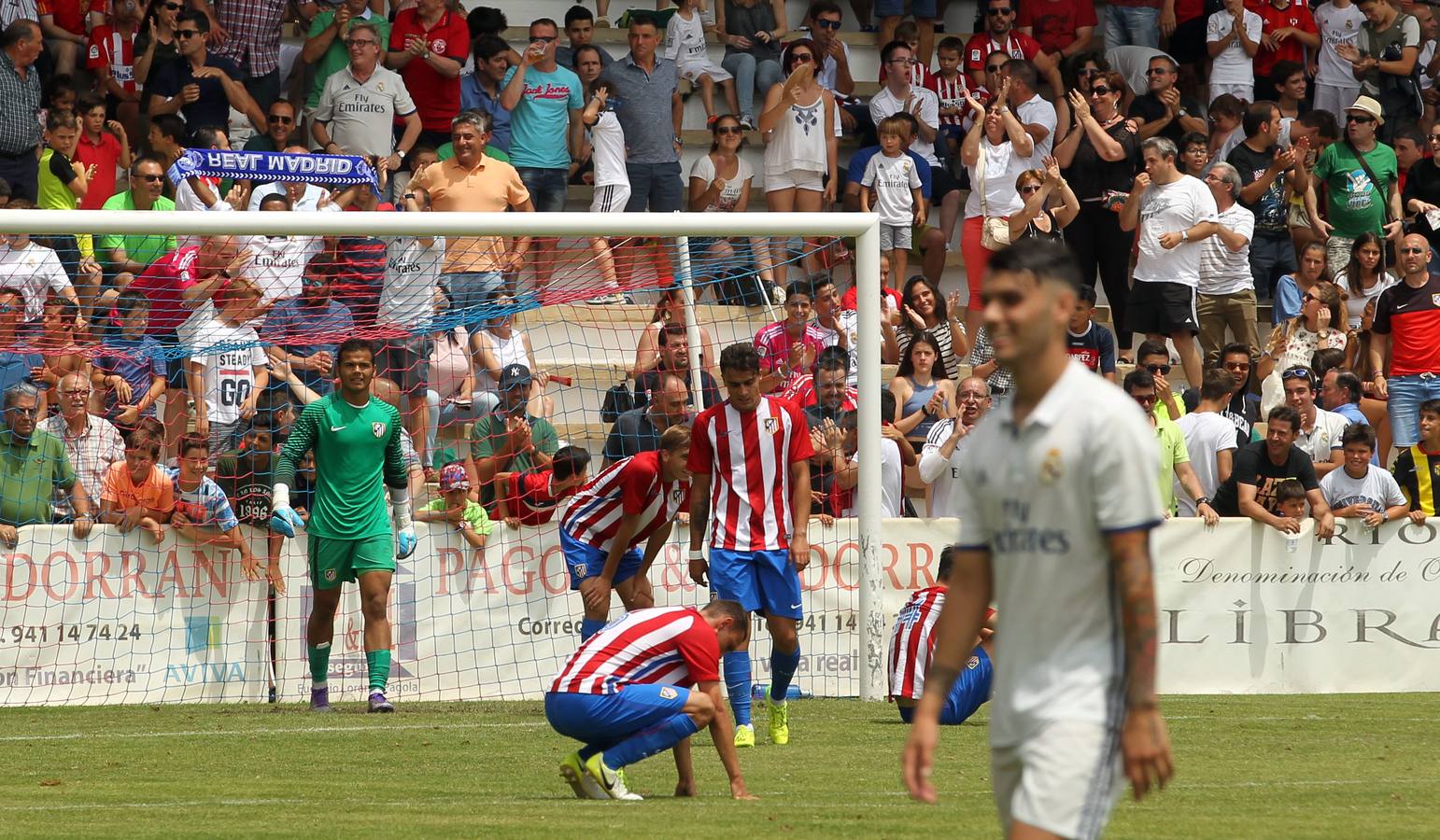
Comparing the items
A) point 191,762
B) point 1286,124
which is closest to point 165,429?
point 191,762

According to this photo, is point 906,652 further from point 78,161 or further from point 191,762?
point 78,161

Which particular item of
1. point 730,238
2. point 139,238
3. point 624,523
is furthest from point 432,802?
point 139,238

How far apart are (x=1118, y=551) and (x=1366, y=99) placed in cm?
1518

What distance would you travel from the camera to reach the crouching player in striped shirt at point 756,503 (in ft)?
32.5

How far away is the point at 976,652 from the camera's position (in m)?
10.2

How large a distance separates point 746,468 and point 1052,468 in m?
5.99

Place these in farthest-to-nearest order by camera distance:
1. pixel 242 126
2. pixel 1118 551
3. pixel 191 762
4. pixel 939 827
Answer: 1. pixel 242 126
2. pixel 191 762
3. pixel 939 827
4. pixel 1118 551

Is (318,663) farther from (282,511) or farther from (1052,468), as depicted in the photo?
(1052,468)

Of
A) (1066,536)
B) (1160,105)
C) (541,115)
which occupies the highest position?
(1160,105)

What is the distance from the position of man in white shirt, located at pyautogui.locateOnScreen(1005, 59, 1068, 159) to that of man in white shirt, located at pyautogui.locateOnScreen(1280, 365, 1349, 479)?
3.71m

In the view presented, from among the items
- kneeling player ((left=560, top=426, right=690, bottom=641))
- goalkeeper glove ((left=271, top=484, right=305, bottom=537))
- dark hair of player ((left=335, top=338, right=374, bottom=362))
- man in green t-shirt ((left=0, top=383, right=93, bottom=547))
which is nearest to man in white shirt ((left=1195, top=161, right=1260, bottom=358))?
kneeling player ((left=560, top=426, right=690, bottom=641))

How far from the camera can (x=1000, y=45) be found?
60.1 feet

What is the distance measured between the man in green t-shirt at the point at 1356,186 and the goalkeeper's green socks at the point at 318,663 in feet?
34.6

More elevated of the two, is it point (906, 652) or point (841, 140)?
point (841, 140)
